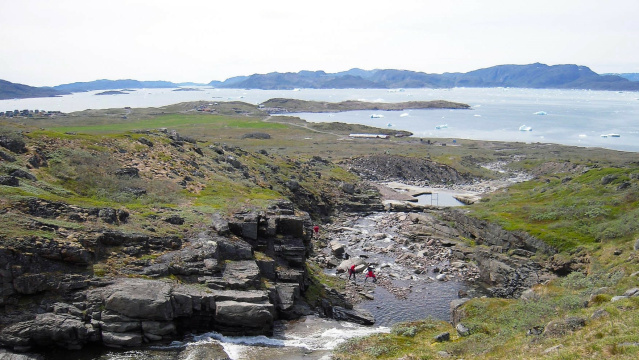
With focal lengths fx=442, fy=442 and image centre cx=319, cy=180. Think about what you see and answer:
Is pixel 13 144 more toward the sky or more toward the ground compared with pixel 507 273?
more toward the sky

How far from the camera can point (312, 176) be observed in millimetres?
77625

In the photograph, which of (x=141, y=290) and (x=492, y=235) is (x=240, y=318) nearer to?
(x=141, y=290)

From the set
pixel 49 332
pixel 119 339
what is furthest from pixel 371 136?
pixel 49 332

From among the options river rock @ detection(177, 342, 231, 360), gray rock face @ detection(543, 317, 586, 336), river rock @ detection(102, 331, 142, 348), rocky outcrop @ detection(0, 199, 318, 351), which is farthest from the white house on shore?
gray rock face @ detection(543, 317, 586, 336)

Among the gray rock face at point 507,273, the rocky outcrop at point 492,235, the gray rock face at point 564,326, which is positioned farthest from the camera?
the rocky outcrop at point 492,235

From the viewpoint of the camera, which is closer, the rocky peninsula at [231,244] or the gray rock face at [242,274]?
the rocky peninsula at [231,244]

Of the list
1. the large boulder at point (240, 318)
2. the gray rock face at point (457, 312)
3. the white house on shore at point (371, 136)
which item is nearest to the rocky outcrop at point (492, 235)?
the gray rock face at point (457, 312)

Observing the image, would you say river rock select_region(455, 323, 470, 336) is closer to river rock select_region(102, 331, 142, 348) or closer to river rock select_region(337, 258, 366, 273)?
river rock select_region(102, 331, 142, 348)

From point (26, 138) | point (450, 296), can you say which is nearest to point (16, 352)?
point (26, 138)

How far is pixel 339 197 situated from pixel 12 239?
5217 cm

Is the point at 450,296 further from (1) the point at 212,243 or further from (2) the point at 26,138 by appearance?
(2) the point at 26,138

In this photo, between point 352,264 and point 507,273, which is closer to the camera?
point 507,273

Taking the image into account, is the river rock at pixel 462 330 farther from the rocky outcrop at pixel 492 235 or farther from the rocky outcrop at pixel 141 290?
the rocky outcrop at pixel 492 235

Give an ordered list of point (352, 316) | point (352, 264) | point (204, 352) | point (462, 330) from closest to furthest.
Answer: point (204, 352)
point (462, 330)
point (352, 316)
point (352, 264)
